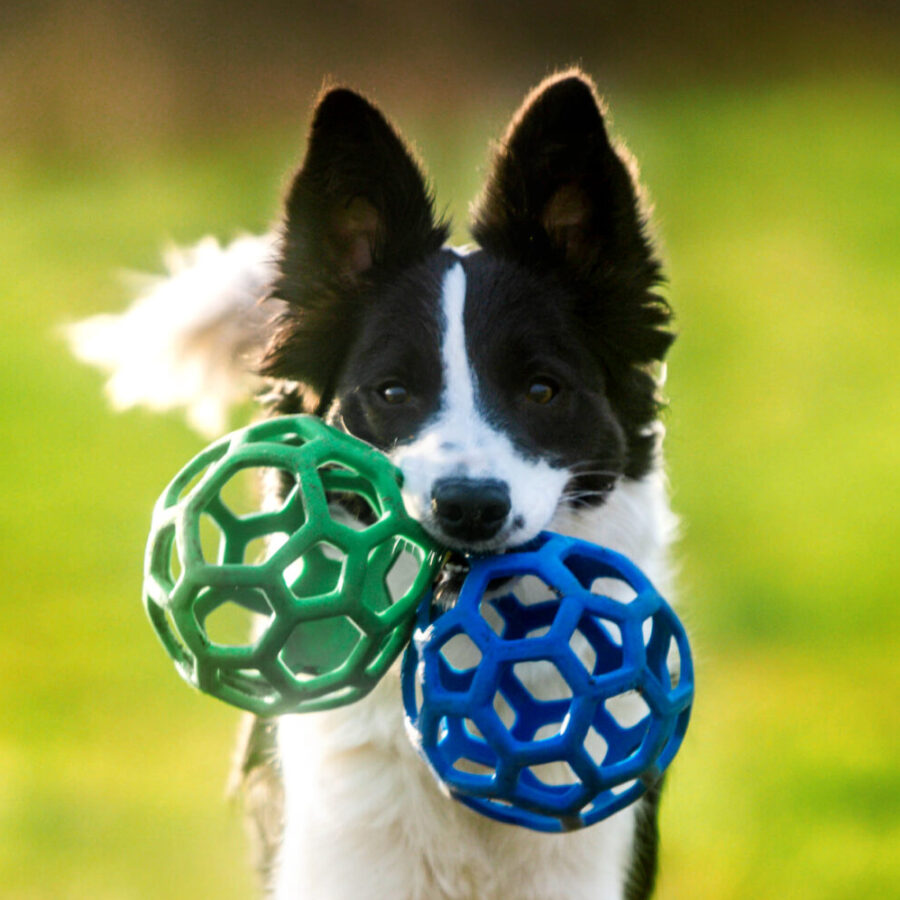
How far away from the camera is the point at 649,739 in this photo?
2529 mm

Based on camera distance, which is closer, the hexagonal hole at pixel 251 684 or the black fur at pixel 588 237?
the hexagonal hole at pixel 251 684

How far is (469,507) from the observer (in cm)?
259

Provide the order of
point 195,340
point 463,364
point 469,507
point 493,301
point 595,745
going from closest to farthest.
A: point 469,507, point 463,364, point 493,301, point 595,745, point 195,340

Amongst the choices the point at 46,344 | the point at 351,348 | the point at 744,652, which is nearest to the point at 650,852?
the point at 351,348

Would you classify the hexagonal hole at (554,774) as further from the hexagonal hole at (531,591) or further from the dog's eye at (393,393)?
the dog's eye at (393,393)

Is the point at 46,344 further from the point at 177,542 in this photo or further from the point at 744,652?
the point at 177,542

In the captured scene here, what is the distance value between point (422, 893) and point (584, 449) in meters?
1.14

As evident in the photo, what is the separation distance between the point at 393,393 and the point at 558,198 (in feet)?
2.28

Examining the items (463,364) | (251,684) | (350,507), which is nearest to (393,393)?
(463,364)

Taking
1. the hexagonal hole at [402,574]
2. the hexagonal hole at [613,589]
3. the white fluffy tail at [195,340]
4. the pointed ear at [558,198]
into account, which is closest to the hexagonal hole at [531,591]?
the hexagonal hole at [613,589]

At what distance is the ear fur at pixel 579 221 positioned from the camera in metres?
3.22

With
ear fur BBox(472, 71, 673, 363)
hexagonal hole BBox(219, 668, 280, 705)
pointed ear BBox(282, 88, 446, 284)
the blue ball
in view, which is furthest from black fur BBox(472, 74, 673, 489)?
hexagonal hole BBox(219, 668, 280, 705)

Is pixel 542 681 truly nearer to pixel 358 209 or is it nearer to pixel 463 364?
pixel 463 364

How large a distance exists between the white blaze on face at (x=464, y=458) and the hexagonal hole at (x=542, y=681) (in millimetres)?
455
